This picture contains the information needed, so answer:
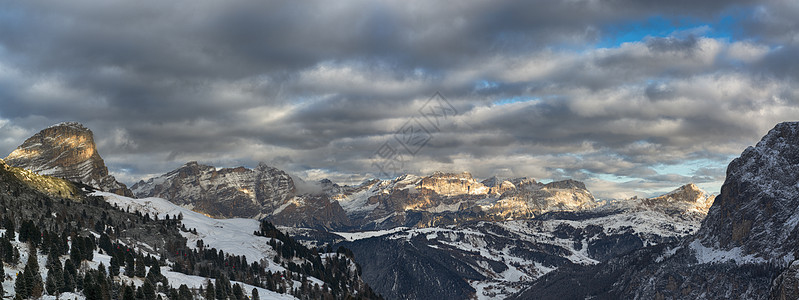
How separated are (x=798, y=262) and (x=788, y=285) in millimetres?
6870

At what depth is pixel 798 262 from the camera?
147250 mm

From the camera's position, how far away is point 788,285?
5674 inches
